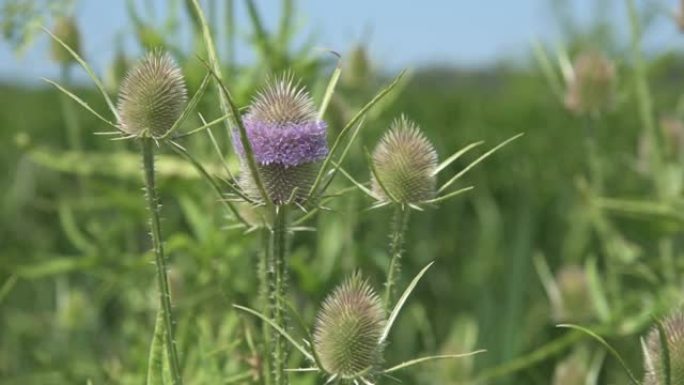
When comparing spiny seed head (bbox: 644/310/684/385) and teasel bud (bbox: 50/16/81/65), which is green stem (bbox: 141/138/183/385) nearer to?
spiny seed head (bbox: 644/310/684/385)

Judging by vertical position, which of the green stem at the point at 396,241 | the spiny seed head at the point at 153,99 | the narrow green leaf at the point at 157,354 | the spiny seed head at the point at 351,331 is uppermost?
the spiny seed head at the point at 153,99

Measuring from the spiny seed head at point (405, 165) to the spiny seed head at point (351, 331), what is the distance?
0.24ft

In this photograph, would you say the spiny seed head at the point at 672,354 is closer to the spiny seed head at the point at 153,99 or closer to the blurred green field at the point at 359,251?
the blurred green field at the point at 359,251

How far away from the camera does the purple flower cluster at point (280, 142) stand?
796 mm

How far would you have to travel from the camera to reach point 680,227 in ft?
5.79

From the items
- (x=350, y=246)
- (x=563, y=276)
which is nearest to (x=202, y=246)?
(x=350, y=246)

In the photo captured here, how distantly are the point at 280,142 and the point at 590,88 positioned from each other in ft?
4.11

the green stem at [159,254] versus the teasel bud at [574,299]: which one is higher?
the green stem at [159,254]

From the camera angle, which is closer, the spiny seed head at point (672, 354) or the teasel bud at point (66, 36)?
the spiny seed head at point (672, 354)

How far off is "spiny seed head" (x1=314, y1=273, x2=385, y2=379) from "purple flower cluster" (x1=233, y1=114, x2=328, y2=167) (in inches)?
3.6

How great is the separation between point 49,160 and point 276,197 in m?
1.25

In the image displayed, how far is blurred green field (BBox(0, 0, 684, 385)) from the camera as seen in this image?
67.6 inches

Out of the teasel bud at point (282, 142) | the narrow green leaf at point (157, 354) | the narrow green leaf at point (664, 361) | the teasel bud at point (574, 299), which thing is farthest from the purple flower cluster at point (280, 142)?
the teasel bud at point (574, 299)

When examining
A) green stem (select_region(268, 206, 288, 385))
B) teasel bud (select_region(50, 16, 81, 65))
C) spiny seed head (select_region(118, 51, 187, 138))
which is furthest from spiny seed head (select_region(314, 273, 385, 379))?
teasel bud (select_region(50, 16, 81, 65))
